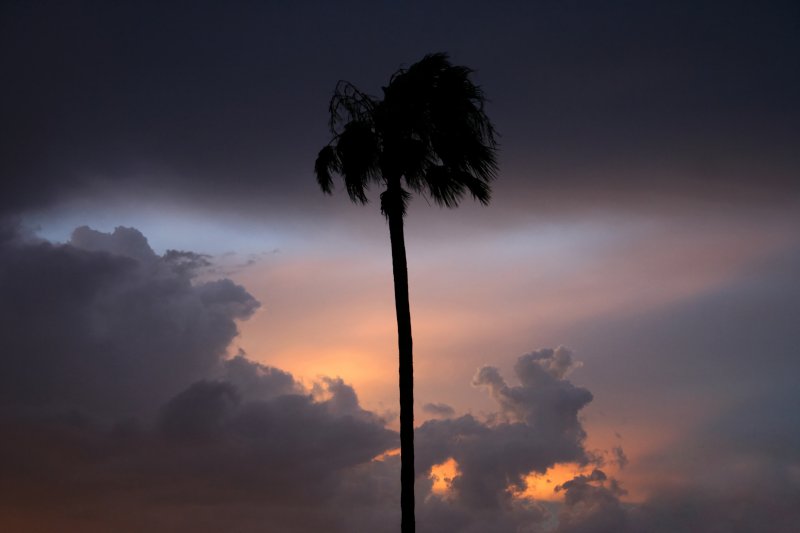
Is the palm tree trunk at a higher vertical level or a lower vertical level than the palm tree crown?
lower

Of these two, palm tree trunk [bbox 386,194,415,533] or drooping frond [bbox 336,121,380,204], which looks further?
drooping frond [bbox 336,121,380,204]

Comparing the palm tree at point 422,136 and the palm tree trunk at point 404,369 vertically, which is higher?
the palm tree at point 422,136

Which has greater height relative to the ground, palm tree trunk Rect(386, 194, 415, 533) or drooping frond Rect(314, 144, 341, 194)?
drooping frond Rect(314, 144, 341, 194)

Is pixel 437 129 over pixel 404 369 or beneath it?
over

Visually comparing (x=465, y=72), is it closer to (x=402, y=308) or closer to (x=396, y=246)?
(x=396, y=246)

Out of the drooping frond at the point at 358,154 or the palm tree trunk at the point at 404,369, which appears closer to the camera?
the palm tree trunk at the point at 404,369

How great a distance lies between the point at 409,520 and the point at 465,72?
41.5 feet

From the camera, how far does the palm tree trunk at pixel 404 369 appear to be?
23.1 metres

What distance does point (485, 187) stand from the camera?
2728 cm

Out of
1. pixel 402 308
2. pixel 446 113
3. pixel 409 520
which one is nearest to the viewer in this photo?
pixel 409 520

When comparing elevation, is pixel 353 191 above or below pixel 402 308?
above

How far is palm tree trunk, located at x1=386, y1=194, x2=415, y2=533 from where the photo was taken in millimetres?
23141

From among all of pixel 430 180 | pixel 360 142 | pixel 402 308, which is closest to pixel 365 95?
pixel 360 142

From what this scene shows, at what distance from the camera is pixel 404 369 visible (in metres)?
24.4
